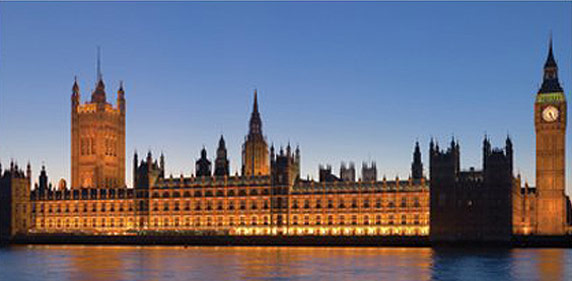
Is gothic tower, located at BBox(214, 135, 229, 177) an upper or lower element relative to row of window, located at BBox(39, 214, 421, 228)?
upper

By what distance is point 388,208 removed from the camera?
422 ft

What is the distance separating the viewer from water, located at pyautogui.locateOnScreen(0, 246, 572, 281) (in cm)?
6944

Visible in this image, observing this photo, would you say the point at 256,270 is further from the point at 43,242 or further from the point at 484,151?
the point at 43,242

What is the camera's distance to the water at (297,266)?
69.4 m

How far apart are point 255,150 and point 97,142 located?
32691 mm

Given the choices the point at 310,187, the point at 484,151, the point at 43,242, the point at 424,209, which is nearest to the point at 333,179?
the point at 310,187

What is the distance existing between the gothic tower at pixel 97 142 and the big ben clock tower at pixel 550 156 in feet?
280

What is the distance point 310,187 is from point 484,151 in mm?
29376

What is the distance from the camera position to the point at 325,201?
436ft

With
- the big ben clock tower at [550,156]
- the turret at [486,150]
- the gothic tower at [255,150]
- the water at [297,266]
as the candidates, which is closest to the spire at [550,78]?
the big ben clock tower at [550,156]

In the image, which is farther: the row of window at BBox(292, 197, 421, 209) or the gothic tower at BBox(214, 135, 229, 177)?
the gothic tower at BBox(214, 135, 229, 177)

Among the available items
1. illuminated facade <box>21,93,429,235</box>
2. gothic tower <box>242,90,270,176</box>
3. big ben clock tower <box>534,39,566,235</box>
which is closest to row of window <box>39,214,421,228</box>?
illuminated facade <box>21,93,429,235</box>

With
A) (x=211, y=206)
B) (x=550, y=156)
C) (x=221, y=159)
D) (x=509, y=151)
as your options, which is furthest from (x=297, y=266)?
(x=221, y=159)

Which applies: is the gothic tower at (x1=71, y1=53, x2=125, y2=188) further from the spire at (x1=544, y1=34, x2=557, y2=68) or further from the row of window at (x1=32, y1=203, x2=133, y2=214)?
the spire at (x1=544, y1=34, x2=557, y2=68)
